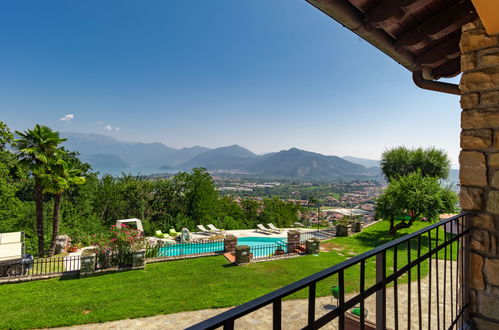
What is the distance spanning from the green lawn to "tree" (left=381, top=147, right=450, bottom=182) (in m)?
15.9

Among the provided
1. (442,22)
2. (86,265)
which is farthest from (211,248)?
(442,22)

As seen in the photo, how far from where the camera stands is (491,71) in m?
2.59

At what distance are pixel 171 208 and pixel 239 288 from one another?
1958 centimetres

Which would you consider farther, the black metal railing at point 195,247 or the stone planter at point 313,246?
the black metal railing at point 195,247

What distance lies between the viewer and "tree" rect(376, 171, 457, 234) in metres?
13.1

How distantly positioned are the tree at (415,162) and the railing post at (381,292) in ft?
74.1

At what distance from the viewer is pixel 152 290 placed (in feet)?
26.8

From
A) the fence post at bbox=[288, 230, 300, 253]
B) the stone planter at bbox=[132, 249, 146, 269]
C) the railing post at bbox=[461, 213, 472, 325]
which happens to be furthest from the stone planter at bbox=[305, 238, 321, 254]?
the railing post at bbox=[461, 213, 472, 325]

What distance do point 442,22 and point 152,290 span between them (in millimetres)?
9385

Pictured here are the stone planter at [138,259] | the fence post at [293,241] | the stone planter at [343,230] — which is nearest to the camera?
the stone planter at [138,259]

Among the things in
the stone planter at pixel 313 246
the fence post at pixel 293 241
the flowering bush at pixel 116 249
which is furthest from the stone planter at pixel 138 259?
the stone planter at pixel 313 246

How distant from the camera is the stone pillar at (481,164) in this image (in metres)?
2.53

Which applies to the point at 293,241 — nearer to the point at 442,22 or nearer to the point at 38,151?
the point at 442,22

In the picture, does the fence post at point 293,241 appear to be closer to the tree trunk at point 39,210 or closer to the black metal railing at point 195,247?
the black metal railing at point 195,247
